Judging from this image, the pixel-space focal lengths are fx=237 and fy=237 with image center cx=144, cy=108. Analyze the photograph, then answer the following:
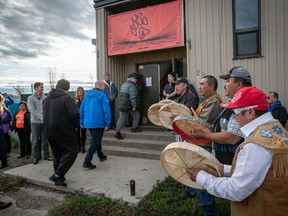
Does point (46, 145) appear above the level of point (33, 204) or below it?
above

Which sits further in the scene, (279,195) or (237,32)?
(237,32)

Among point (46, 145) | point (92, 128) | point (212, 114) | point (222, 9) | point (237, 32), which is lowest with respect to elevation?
point (46, 145)

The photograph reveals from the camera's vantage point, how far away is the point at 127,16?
759 cm

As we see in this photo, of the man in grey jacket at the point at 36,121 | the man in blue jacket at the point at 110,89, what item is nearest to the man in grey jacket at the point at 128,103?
the man in blue jacket at the point at 110,89

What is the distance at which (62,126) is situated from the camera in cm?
436

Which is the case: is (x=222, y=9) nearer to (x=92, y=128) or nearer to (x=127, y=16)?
(x=127, y=16)

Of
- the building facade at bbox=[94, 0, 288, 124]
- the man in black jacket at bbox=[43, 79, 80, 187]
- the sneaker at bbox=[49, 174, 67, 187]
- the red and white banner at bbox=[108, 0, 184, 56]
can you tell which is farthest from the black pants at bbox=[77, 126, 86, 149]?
the building facade at bbox=[94, 0, 288, 124]

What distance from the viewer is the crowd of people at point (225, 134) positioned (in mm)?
1427

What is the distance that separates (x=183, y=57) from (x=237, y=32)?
1.92m

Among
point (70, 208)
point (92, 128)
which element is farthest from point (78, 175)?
point (70, 208)

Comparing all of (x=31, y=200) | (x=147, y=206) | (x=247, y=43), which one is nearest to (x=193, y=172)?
(x=147, y=206)

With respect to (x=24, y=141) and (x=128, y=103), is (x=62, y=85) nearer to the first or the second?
(x=128, y=103)

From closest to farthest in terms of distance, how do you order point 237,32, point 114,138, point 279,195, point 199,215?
point 279,195
point 199,215
point 237,32
point 114,138

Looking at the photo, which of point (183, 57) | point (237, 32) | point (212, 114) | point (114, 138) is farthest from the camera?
point (183, 57)
